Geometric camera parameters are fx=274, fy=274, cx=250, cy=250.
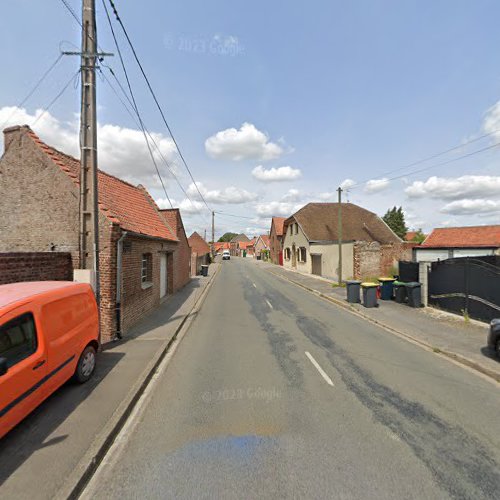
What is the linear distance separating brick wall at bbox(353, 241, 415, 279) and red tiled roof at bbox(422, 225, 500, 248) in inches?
470

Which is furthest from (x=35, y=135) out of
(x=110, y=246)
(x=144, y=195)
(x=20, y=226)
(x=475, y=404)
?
(x=475, y=404)

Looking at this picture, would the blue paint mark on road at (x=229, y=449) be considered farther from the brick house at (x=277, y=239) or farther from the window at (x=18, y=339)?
the brick house at (x=277, y=239)

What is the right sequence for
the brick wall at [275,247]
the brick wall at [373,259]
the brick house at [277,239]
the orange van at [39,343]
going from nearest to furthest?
the orange van at [39,343], the brick wall at [373,259], the brick house at [277,239], the brick wall at [275,247]

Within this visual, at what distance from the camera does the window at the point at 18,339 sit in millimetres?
3623

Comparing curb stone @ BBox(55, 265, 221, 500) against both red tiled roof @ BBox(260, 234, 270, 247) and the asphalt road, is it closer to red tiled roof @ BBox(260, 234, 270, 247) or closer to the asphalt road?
the asphalt road

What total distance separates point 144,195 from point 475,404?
51.4 ft

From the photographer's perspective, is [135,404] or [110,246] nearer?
[135,404]

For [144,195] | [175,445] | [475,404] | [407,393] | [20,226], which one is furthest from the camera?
[144,195]

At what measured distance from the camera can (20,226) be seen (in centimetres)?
848

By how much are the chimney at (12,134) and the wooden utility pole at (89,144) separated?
10.1ft

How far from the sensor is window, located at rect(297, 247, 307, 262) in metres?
30.4

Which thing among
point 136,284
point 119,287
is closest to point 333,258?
point 136,284

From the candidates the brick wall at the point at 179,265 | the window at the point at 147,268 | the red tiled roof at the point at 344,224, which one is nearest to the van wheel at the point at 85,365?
the window at the point at 147,268

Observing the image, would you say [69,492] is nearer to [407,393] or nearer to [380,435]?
[380,435]
